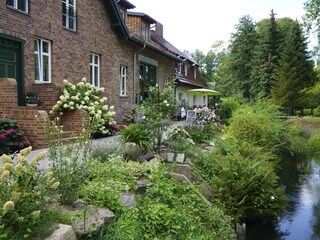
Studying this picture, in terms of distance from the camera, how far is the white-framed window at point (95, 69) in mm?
13938

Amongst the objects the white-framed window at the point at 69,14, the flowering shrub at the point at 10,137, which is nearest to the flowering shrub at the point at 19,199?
the flowering shrub at the point at 10,137

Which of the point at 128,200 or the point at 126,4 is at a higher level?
the point at 126,4

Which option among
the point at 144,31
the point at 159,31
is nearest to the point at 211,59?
the point at 159,31

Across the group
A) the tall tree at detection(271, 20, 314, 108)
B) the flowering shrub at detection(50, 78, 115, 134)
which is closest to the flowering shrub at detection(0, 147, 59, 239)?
the flowering shrub at detection(50, 78, 115, 134)

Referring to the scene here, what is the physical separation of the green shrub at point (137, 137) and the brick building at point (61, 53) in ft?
8.10

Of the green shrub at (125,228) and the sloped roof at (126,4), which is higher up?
the sloped roof at (126,4)

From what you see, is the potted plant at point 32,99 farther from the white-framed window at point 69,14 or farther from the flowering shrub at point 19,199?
the flowering shrub at point 19,199

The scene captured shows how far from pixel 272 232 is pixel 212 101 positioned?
36057 millimetres

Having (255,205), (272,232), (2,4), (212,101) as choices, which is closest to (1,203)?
(255,205)

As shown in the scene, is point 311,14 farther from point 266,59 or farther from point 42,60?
point 42,60

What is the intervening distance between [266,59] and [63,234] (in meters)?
40.3

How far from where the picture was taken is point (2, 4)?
9125mm

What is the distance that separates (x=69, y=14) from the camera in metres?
12.4

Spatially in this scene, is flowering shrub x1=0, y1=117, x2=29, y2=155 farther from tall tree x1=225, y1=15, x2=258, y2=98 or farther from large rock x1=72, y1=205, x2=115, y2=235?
tall tree x1=225, y1=15, x2=258, y2=98
